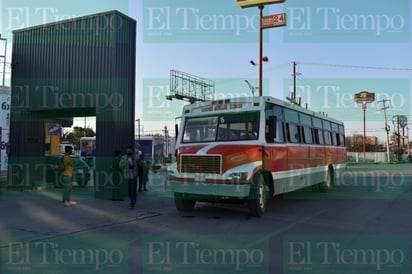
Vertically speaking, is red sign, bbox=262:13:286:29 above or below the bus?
above

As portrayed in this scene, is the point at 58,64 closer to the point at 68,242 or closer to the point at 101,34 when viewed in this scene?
the point at 101,34

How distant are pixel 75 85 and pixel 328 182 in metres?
11.2

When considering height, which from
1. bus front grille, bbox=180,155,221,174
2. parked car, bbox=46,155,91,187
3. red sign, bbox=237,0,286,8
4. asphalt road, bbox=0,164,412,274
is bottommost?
asphalt road, bbox=0,164,412,274

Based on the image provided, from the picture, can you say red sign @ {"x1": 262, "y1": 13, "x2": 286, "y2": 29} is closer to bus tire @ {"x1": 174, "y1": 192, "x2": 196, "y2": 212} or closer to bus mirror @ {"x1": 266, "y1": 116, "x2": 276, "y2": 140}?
bus mirror @ {"x1": 266, "y1": 116, "x2": 276, "y2": 140}

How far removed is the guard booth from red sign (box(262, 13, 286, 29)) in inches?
482

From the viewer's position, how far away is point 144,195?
48.1 feet

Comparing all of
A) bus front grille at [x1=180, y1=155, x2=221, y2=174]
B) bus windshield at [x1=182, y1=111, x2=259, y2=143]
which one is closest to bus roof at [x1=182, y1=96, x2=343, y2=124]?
bus windshield at [x1=182, y1=111, x2=259, y2=143]

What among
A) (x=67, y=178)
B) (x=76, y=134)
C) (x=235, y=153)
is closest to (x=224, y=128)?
(x=235, y=153)

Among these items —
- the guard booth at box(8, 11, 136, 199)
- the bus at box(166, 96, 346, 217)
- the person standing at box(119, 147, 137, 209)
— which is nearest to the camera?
→ the bus at box(166, 96, 346, 217)

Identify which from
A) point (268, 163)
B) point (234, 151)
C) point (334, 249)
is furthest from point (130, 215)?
point (334, 249)

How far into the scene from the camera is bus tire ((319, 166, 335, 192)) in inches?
652

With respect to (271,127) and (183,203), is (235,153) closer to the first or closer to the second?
(271,127)

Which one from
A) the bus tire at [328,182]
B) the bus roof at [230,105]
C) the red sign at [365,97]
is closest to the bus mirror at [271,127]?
the bus roof at [230,105]

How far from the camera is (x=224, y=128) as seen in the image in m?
10.5
